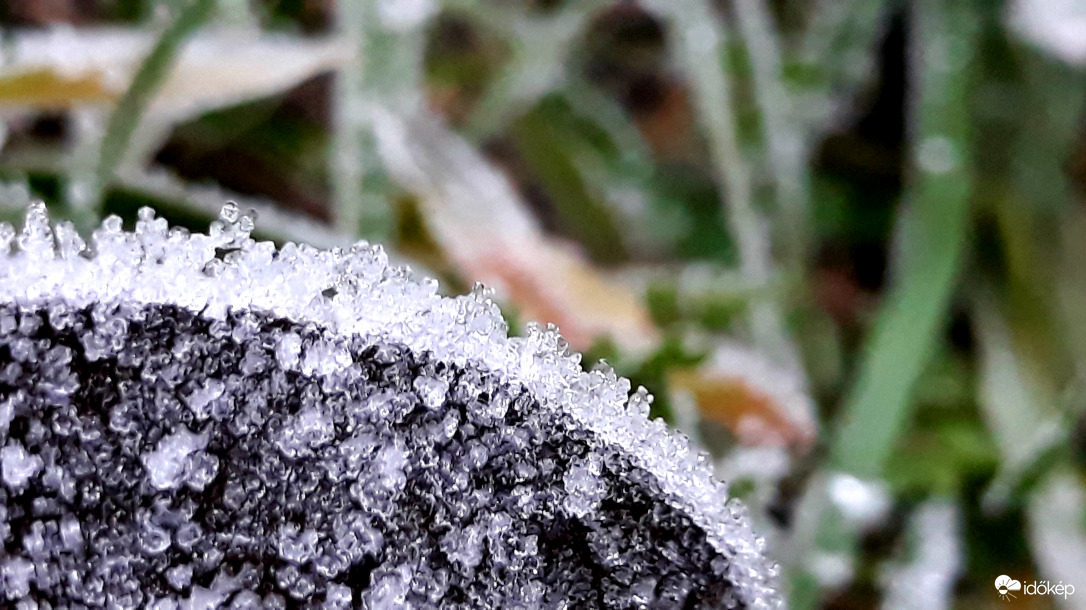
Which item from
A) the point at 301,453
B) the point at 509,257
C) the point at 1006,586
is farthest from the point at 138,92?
the point at 1006,586

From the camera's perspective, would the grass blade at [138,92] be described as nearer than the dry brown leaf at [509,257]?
Yes

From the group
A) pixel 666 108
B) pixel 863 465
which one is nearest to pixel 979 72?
pixel 666 108

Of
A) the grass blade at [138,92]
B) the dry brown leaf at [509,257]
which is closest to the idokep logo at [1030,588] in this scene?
the dry brown leaf at [509,257]

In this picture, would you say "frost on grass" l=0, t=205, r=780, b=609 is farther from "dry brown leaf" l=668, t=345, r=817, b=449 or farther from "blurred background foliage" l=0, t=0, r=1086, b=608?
"dry brown leaf" l=668, t=345, r=817, b=449

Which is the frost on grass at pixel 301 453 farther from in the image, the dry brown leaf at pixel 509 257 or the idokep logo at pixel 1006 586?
the idokep logo at pixel 1006 586

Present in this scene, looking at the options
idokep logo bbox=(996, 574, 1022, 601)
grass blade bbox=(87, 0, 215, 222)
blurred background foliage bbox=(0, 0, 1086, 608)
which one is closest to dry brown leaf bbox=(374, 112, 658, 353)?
blurred background foliage bbox=(0, 0, 1086, 608)
